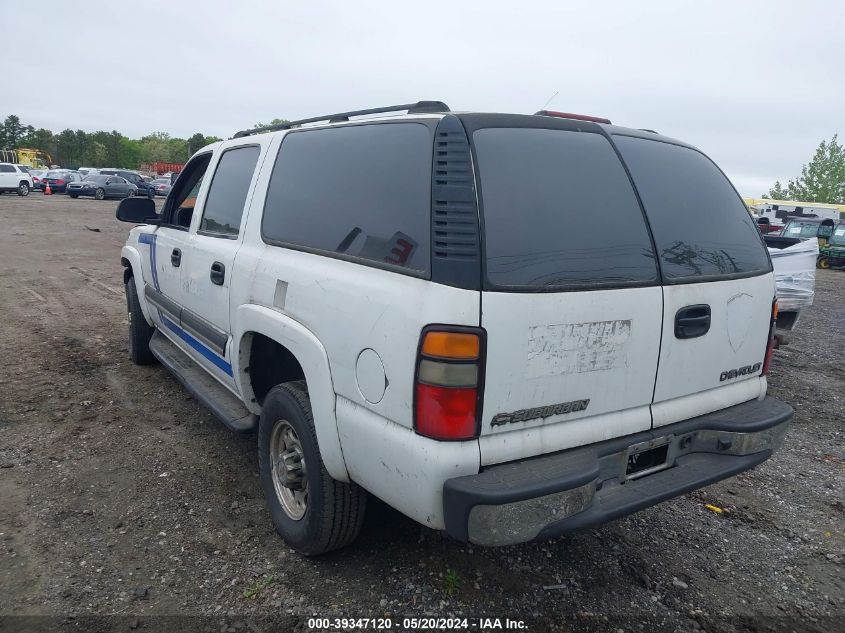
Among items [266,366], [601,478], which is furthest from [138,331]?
[601,478]

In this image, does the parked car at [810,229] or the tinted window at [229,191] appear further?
the parked car at [810,229]

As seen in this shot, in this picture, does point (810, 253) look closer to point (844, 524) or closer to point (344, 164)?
point (844, 524)

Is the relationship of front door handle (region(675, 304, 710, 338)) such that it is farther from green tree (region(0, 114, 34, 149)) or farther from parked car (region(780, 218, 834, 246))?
green tree (region(0, 114, 34, 149))

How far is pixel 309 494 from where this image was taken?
271cm

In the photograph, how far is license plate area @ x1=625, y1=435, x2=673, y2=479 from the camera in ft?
8.13

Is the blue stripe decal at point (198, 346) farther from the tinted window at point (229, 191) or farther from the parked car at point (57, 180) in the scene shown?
the parked car at point (57, 180)

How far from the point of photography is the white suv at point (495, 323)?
2.10 meters

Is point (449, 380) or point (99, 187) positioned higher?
point (99, 187)

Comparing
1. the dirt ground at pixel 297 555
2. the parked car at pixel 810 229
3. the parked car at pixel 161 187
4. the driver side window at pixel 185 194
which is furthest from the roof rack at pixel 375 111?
the parked car at pixel 161 187

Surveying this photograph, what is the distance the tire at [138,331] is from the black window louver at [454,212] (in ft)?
13.1

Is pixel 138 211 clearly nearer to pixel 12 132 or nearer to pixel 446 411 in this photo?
pixel 446 411

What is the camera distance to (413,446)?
6.94 feet

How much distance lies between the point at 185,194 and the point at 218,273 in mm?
1560

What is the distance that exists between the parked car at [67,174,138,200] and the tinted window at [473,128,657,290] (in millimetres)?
34245
